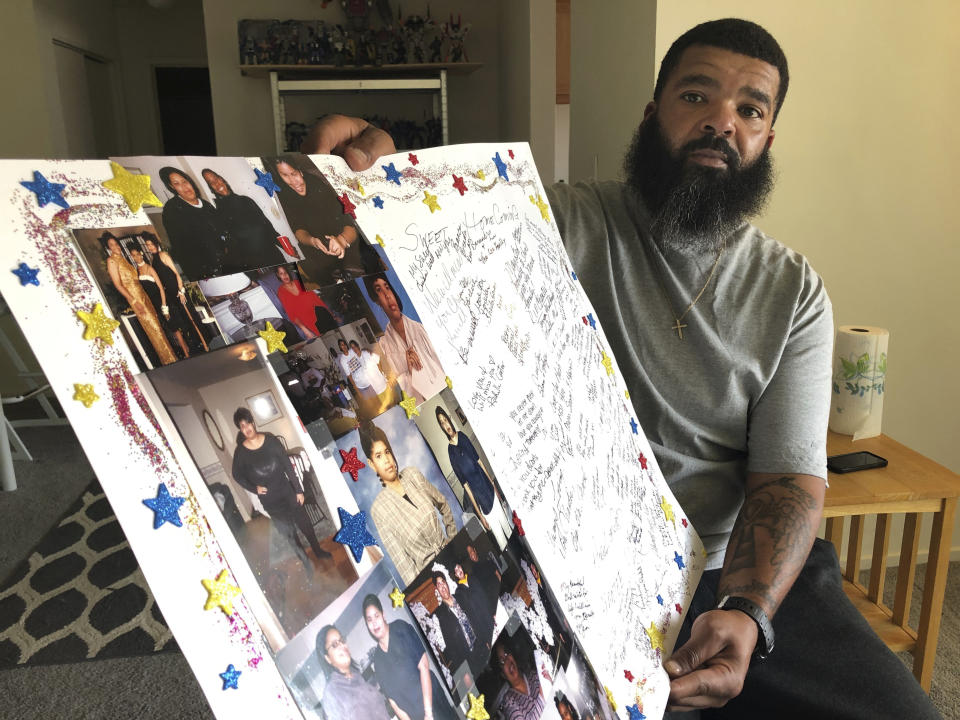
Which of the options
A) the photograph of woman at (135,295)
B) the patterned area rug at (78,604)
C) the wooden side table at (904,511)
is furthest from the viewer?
the patterned area rug at (78,604)

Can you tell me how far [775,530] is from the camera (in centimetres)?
92

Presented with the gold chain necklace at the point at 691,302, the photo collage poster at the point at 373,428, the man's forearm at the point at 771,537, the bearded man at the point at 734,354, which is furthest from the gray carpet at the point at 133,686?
the photo collage poster at the point at 373,428

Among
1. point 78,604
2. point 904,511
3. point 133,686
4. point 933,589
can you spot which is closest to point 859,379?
point 904,511

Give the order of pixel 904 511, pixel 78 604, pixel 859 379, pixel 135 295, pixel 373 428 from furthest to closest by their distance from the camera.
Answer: pixel 78 604, pixel 859 379, pixel 904 511, pixel 373 428, pixel 135 295

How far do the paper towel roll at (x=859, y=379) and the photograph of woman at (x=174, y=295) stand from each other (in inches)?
58.9

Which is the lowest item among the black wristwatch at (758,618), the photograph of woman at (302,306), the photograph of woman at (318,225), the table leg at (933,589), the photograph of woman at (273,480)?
the table leg at (933,589)

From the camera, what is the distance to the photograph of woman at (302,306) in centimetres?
41

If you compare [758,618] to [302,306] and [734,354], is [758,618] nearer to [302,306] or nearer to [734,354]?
[734,354]

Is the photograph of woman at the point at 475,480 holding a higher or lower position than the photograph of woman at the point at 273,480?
lower

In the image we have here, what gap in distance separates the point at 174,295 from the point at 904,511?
1.39 m

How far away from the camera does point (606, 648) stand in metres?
0.58

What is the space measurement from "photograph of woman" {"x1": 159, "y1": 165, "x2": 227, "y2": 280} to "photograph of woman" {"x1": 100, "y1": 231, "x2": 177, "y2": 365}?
31mm

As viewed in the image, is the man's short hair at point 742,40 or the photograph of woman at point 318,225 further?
the man's short hair at point 742,40

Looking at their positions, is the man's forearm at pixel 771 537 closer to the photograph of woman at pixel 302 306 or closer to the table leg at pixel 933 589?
the table leg at pixel 933 589
